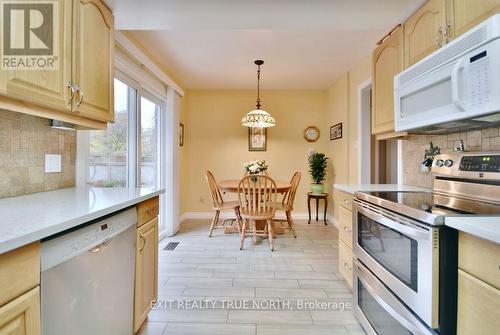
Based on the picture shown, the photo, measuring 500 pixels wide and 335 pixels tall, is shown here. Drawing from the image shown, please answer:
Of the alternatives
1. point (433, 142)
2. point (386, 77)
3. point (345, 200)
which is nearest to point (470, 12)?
point (386, 77)

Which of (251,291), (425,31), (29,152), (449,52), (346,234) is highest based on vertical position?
(425,31)

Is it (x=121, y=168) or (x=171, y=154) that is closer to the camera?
(x=121, y=168)

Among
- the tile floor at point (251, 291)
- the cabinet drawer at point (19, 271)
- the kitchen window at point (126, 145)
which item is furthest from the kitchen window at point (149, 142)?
the cabinet drawer at point (19, 271)

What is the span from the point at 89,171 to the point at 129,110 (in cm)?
97

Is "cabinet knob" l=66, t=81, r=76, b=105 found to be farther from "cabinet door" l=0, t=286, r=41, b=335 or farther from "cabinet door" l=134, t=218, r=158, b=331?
"cabinet door" l=0, t=286, r=41, b=335

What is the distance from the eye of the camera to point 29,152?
1.41 m

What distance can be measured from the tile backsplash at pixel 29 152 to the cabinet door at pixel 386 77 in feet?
7.94

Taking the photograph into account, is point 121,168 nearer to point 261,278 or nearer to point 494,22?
point 261,278

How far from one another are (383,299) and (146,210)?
144cm

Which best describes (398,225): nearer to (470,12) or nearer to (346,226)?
(346,226)

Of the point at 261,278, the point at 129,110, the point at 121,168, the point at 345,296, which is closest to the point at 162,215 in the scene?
the point at 121,168

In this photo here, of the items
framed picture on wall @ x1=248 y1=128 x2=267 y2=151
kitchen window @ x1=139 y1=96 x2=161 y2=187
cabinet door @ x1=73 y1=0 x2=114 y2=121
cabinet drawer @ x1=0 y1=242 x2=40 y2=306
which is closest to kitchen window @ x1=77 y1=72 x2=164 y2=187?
kitchen window @ x1=139 y1=96 x2=161 y2=187

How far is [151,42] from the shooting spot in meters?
2.71

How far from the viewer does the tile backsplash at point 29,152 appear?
4.20 feet
